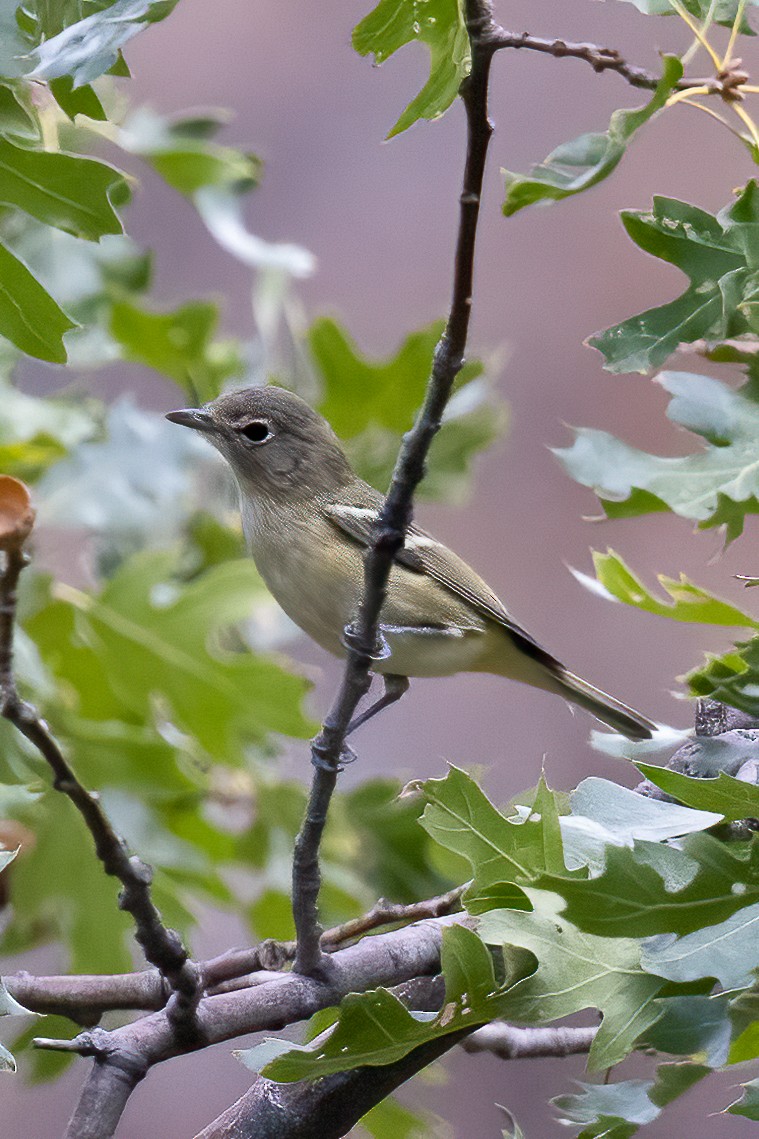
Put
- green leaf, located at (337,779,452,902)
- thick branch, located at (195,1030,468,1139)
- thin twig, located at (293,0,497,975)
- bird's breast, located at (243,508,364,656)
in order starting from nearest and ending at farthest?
thin twig, located at (293,0,497,975)
thick branch, located at (195,1030,468,1139)
bird's breast, located at (243,508,364,656)
green leaf, located at (337,779,452,902)

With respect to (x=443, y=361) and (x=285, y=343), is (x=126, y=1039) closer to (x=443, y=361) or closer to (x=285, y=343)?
(x=443, y=361)

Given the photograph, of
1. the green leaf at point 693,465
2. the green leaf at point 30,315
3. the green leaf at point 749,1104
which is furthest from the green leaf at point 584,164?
the green leaf at point 749,1104

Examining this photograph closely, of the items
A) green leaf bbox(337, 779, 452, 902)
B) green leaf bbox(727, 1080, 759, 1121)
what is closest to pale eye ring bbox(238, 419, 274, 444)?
green leaf bbox(337, 779, 452, 902)

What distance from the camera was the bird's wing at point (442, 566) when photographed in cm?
231

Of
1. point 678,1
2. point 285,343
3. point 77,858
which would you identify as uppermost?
point 678,1

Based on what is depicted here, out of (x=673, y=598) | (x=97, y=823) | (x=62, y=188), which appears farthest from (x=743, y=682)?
(x=62, y=188)

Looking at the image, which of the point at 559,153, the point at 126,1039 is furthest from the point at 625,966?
the point at 559,153

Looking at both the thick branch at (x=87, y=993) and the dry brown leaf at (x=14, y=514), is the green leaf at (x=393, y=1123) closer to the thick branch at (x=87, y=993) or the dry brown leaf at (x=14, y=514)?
the thick branch at (x=87, y=993)

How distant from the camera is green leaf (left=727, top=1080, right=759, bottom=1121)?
121cm

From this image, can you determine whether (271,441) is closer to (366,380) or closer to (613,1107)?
(366,380)

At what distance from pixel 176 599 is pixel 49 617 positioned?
0.73 feet

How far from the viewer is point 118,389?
4867 millimetres

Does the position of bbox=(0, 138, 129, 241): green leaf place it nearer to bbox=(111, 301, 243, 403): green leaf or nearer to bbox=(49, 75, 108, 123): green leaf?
bbox=(49, 75, 108, 123): green leaf

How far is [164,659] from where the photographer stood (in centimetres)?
231
